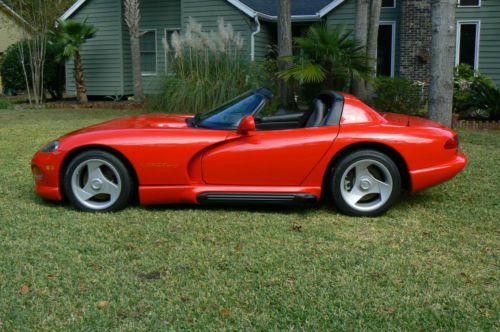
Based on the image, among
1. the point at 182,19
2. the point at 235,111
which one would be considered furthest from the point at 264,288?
the point at 182,19

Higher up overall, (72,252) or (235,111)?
(235,111)

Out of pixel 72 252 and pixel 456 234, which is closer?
pixel 72 252

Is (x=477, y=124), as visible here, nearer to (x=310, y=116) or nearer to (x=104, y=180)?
(x=310, y=116)

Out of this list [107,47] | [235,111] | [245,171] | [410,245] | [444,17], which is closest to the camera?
[410,245]

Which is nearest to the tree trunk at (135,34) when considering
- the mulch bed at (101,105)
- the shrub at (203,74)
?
the mulch bed at (101,105)

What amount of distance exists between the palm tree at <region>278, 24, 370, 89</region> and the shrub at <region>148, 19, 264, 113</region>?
284 centimetres

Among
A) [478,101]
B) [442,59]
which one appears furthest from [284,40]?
[442,59]

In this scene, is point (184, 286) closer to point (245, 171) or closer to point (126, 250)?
point (126, 250)

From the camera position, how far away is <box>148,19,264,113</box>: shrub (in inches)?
506

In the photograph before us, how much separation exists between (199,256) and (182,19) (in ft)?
52.5

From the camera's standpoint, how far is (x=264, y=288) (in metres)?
3.31

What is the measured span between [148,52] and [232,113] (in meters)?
15.6

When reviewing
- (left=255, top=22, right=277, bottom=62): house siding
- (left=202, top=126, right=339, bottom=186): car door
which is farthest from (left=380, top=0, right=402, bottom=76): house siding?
(left=202, top=126, right=339, bottom=186): car door

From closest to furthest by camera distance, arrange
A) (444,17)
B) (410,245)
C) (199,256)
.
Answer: (199,256) < (410,245) < (444,17)
